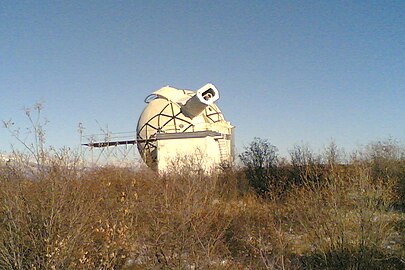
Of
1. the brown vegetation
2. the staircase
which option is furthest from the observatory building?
the brown vegetation

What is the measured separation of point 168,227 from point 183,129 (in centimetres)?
1649

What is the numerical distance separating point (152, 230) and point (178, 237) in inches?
20.5

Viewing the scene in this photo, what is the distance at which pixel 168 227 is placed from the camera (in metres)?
6.50

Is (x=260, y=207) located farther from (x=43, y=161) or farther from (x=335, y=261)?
(x=43, y=161)

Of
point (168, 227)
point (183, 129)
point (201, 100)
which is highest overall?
point (201, 100)

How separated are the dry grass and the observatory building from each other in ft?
39.8

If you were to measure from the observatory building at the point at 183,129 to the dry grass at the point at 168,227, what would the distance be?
12.1m

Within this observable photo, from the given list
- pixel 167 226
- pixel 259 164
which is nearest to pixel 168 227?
pixel 167 226

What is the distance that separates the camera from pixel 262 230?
9250 mm

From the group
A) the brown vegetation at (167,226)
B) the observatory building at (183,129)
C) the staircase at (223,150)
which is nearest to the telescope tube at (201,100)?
the observatory building at (183,129)

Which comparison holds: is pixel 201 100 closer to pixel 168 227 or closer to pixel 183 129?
pixel 183 129

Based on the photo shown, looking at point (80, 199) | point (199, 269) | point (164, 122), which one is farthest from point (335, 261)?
point (164, 122)

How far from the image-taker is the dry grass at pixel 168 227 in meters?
5.42

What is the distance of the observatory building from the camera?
2164 centimetres
